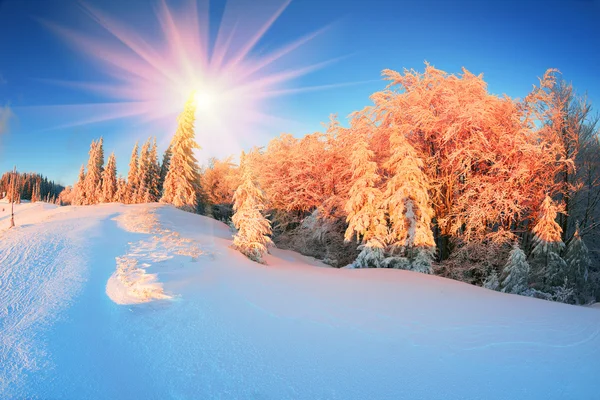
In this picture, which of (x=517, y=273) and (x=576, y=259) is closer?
(x=517, y=273)

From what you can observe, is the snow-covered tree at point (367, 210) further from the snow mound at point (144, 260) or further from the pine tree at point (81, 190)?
the pine tree at point (81, 190)

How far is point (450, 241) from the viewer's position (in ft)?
51.2

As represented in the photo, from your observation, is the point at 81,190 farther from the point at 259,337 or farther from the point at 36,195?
the point at 259,337

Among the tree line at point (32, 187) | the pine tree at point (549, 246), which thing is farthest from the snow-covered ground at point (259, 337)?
the tree line at point (32, 187)

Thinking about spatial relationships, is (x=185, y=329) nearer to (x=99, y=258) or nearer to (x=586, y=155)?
(x=99, y=258)

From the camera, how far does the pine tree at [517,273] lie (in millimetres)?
11820

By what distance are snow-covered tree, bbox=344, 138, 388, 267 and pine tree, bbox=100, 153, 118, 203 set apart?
48.7 metres

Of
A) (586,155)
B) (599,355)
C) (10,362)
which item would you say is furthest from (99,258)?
(586,155)

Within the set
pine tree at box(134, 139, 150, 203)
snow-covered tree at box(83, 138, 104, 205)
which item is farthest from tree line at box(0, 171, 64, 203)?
pine tree at box(134, 139, 150, 203)

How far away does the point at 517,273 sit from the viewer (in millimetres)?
11867

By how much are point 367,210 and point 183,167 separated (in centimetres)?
2301

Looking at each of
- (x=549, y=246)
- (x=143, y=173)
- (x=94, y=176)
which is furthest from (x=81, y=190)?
(x=549, y=246)

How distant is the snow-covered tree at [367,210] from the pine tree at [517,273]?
5169 millimetres

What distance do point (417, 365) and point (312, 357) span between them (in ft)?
4.33
